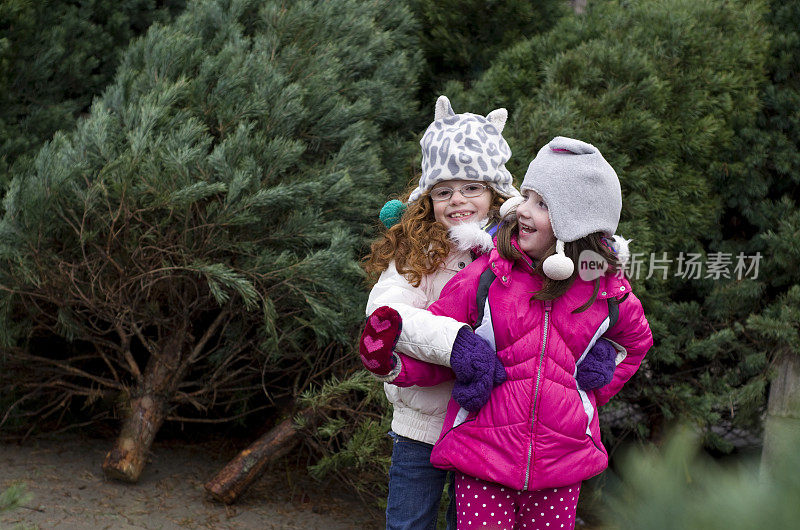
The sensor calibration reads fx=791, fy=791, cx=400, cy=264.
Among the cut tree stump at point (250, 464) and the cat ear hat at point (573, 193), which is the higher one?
the cat ear hat at point (573, 193)

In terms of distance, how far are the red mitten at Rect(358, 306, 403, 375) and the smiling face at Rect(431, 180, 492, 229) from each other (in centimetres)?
49

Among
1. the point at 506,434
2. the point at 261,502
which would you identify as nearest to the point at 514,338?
the point at 506,434

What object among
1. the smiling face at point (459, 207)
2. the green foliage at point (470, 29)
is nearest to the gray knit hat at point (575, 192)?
the smiling face at point (459, 207)

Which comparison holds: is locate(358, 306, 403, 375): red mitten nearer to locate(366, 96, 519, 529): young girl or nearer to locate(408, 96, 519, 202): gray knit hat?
locate(366, 96, 519, 529): young girl

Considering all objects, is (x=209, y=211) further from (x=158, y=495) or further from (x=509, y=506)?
(x=509, y=506)

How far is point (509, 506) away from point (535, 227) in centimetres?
80

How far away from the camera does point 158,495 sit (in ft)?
13.2

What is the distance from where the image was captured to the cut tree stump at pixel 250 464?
3.99 metres

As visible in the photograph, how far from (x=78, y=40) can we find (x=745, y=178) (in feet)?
12.9

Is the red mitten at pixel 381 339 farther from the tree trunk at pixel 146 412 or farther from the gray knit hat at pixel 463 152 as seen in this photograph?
the tree trunk at pixel 146 412

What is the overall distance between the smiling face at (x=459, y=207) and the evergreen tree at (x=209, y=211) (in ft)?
3.85

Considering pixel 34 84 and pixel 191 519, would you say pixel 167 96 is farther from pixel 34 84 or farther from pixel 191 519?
pixel 191 519

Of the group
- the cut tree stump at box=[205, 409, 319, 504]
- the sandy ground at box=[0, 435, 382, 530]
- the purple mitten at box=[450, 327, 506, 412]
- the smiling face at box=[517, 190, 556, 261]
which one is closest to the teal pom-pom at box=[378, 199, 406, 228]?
the smiling face at box=[517, 190, 556, 261]

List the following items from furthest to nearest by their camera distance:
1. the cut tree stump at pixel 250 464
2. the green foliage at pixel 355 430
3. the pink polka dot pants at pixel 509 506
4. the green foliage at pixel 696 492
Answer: the cut tree stump at pixel 250 464 < the green foliage at pixel 355 430 < the pink polka dot pants at pixel 509 506 < the green foliage at pixel 696 492
